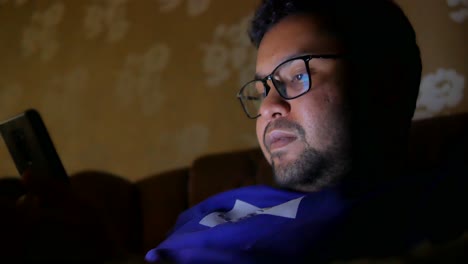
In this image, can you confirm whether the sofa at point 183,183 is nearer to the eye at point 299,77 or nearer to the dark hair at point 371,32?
the dark hair at point 371,32

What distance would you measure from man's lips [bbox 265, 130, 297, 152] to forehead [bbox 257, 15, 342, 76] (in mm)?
152

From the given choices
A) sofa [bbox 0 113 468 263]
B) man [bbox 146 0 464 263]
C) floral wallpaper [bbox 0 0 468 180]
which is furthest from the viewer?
floral wallpaper [bbox 0 0 468 180]

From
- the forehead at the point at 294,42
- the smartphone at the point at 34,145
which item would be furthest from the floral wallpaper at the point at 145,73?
the smartphone at the point at 34,145

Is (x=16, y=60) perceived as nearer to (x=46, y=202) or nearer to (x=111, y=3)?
(x=111, y=3)

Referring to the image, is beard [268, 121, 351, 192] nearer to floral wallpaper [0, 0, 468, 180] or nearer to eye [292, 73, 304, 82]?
eye [292, 73, 304, 82]

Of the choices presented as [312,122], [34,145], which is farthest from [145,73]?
[312,122]

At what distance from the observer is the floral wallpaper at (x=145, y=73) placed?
1.12m

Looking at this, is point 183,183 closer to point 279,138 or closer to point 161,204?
point 161,204

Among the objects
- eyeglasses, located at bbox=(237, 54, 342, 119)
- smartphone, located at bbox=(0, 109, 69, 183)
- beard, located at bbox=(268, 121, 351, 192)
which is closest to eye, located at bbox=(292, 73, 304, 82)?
eyeglasses, located at bbox=(237, 54, 342, 119)

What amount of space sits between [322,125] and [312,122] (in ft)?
0.07

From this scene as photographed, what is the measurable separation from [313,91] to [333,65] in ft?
0.24

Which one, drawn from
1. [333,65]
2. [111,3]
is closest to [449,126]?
[333,65]

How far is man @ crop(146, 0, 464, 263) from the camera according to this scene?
0.63 m

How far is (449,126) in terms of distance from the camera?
0.91 meters
